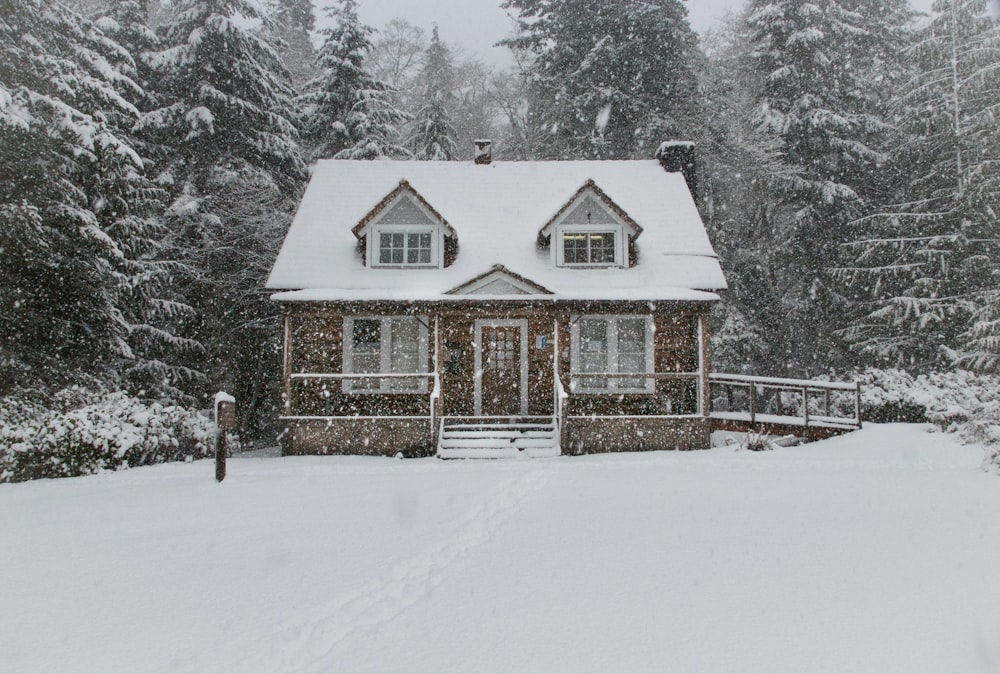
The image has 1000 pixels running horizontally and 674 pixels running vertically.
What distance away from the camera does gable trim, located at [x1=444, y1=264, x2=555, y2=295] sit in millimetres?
15172

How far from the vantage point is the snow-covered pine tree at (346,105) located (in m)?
23.5

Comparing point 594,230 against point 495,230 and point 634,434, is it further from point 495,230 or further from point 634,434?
point 634,434

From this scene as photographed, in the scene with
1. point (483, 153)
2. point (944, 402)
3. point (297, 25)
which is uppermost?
point (297, 25)

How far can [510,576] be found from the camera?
581 centimetres

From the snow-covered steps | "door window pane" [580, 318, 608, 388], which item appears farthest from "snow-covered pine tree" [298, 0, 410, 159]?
the snow-covered steps

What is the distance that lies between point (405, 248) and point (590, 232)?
4.69m

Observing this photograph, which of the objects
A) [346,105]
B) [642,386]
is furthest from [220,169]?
[642,386]

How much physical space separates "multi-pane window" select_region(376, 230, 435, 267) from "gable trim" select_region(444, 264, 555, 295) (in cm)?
208

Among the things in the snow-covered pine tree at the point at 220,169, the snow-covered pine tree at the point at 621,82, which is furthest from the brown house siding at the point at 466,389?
the snow-covered pine tree at the point at 621,82

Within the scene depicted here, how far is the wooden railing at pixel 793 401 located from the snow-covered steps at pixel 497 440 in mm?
4385

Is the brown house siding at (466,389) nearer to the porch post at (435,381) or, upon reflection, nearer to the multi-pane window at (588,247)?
the porch post at (435,381)

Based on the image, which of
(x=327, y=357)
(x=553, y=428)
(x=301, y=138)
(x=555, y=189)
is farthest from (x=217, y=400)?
(x=301, y=138)

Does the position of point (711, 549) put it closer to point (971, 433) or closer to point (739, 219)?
point (971, 433)

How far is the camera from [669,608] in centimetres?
504
